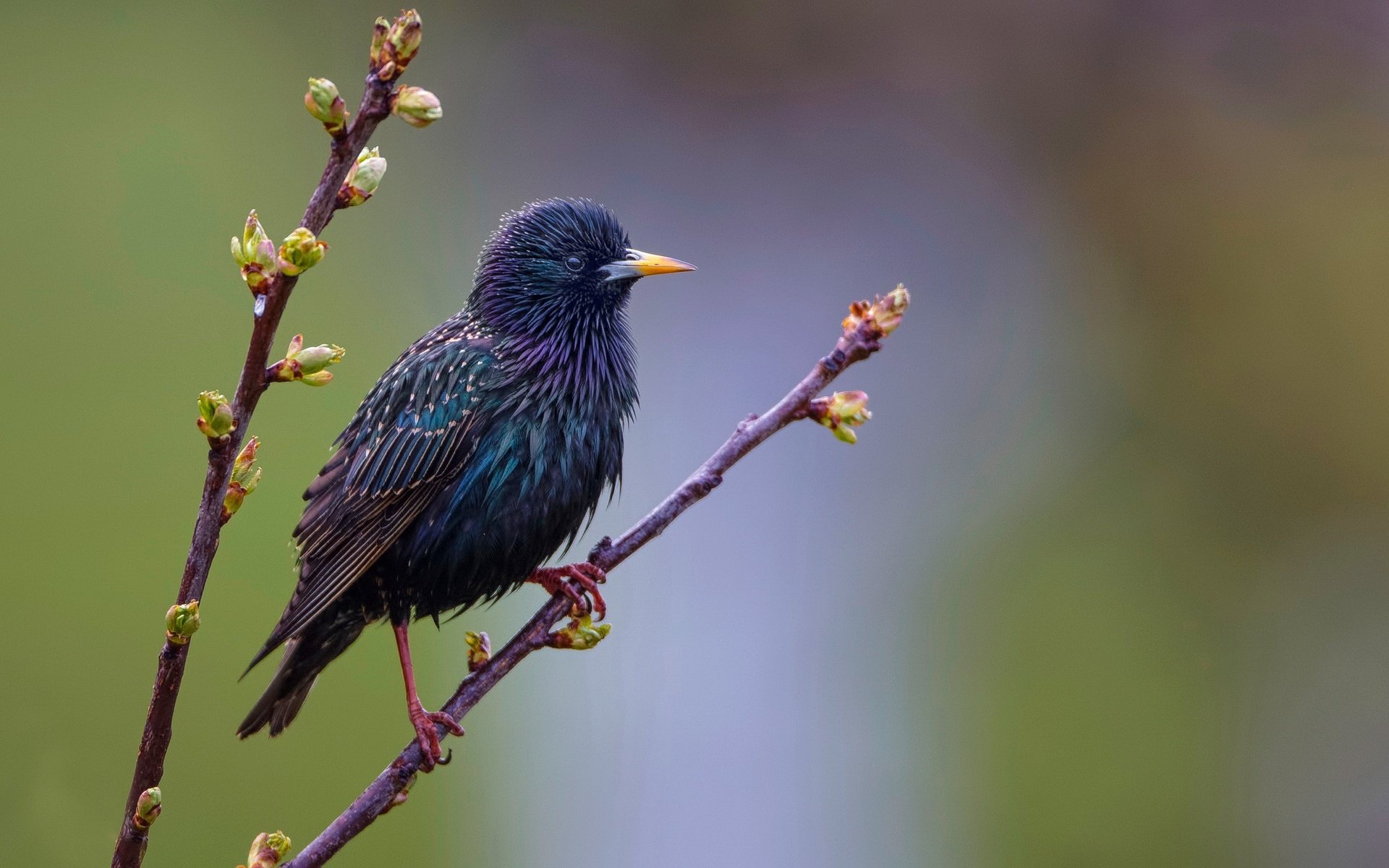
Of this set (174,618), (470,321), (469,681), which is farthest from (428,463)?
(174,618)

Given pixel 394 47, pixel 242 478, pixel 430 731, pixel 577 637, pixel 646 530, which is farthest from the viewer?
pixel 430 731

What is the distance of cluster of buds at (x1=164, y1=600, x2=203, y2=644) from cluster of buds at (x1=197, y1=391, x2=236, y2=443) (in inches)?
7.3

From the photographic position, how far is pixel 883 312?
5.07ft

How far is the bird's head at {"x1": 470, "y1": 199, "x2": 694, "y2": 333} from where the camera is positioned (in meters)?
2.59

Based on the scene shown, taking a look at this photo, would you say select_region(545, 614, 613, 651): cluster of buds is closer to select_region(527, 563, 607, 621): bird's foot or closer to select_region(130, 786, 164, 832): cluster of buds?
select_region(527, 563, 607, 621): bird's foot

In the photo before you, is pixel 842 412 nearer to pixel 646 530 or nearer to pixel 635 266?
pixel 646 530

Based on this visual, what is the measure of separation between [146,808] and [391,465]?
1094 mm

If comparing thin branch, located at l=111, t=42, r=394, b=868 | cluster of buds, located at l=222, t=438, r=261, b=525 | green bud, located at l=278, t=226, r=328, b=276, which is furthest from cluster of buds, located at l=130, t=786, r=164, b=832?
green bud, located at l=278, t=226, r=328, b=276

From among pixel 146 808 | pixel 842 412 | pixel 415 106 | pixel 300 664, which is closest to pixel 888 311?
pixel 842 412

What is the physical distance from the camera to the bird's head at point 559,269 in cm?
259

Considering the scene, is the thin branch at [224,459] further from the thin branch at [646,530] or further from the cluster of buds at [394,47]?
the thin branch at [646,530]

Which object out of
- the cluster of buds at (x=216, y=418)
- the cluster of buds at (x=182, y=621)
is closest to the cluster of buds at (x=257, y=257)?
the cluster of buds at (x=216, y=418)

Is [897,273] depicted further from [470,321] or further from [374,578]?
[374,578]

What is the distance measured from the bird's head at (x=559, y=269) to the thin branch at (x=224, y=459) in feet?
3.97
